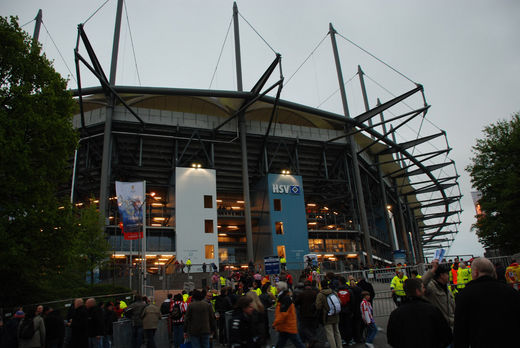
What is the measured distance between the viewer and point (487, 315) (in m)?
3.41

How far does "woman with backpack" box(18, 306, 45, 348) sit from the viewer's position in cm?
866

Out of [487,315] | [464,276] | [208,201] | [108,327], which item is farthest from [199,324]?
[208,201]

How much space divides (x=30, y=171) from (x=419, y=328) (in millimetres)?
13831

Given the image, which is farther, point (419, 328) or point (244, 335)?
point (244, 335)

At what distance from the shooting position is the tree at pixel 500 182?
26703mm

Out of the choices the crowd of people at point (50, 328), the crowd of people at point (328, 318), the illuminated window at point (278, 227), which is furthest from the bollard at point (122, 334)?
the illuminated window at point (278, 227)

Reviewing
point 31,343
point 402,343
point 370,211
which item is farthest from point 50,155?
point 370,211

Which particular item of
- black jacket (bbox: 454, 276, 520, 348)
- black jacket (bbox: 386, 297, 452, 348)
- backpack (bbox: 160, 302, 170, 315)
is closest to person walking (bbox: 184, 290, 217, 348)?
black jacket (bbox: 386, 297, 452, 348)

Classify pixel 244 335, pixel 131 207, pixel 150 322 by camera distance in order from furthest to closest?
pixel 131 207
pixel 150 322
pixel 244 335

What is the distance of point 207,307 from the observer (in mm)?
7645

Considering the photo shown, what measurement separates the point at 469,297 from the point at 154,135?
3577 centimetres

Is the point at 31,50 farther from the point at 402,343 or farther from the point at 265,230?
the point at 265,230

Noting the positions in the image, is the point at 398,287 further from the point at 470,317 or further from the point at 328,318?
the point at 470,317

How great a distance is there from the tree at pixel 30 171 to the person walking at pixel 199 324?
26.2ft
